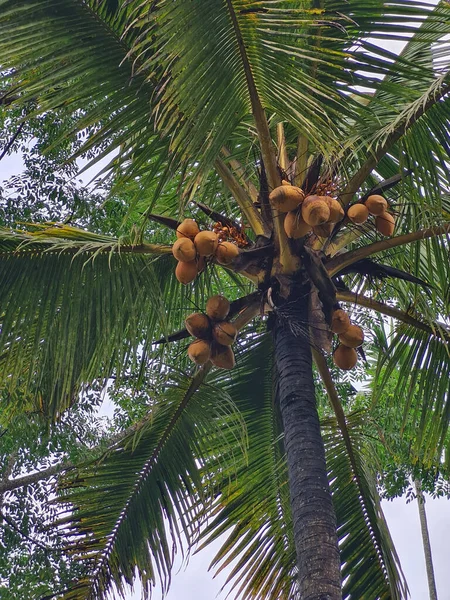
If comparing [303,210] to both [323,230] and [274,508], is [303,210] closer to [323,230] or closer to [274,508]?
[323,230]

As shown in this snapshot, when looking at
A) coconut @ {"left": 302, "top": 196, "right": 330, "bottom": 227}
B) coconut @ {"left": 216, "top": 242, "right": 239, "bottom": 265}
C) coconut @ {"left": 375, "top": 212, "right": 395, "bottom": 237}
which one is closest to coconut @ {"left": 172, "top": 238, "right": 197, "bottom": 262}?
coconut @ {"left": 216, "top": 242, "right": 239, "bottom": 265}

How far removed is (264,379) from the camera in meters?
5.33

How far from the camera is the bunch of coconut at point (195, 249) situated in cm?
360

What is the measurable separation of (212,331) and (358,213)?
2.83ft

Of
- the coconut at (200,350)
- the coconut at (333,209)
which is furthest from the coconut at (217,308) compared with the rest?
the coconut at (333,209)

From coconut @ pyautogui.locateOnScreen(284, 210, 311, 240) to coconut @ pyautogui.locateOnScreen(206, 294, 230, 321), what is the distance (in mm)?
446

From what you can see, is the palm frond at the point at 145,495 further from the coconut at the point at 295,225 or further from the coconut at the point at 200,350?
the coconut at the point at 295,225

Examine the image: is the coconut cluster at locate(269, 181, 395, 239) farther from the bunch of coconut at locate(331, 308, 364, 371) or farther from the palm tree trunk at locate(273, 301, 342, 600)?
the palm tree trunk at locate(273, 301, 342, 600)

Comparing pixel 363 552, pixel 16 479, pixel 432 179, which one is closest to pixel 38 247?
pixel 432 179

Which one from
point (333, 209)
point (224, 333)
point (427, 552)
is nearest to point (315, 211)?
point (333, 209)

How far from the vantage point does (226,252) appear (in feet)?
12.1

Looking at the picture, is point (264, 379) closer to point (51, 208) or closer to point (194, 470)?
point (194, 470)

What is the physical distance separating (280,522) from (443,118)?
8.52ft

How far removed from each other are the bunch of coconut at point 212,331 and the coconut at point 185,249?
11.2 inches
